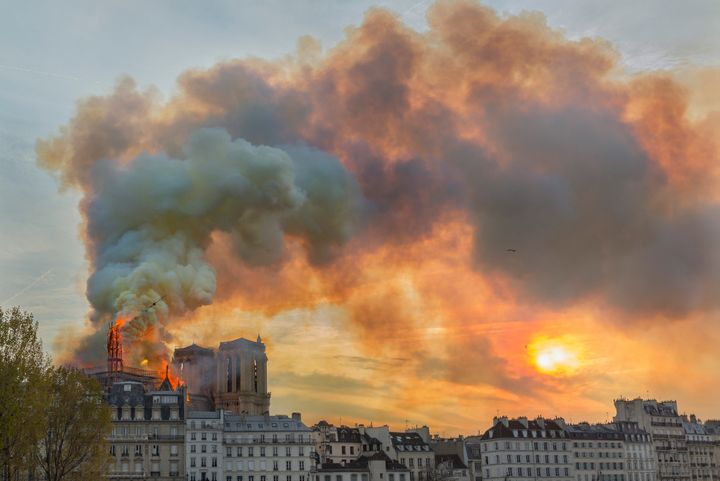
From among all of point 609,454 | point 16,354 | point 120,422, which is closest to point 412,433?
point 609,454

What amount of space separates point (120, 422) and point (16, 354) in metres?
53.2

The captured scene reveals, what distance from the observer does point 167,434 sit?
395 feet

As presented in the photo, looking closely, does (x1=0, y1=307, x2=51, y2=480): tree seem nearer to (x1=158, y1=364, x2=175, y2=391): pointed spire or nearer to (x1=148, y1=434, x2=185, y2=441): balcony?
(x1=148, y1=434, x2=185, y2=441): balcony

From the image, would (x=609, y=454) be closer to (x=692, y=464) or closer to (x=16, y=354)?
(x=692, y=464)

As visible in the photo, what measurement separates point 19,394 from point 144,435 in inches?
2202

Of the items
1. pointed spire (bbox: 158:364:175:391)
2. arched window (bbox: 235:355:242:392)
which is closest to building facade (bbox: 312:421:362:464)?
pointed spire (bbox: 158:364:175:391)

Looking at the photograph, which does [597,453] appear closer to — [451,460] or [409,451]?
[451,460]

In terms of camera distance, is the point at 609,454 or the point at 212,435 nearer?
the point at 212,435

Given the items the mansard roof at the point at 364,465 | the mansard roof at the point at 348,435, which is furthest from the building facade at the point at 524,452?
the mansard roof at the point at 348,435

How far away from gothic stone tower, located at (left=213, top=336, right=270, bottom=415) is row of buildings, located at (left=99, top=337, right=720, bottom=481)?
218 mm

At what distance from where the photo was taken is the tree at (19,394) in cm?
6338

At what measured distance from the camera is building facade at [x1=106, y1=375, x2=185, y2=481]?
11750 centimetres

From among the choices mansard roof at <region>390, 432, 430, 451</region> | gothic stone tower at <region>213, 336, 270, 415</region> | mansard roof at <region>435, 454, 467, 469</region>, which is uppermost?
gothic stone tower at <region>213, 336, 270, 415</region>

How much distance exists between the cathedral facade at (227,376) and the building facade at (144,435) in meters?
56.5
